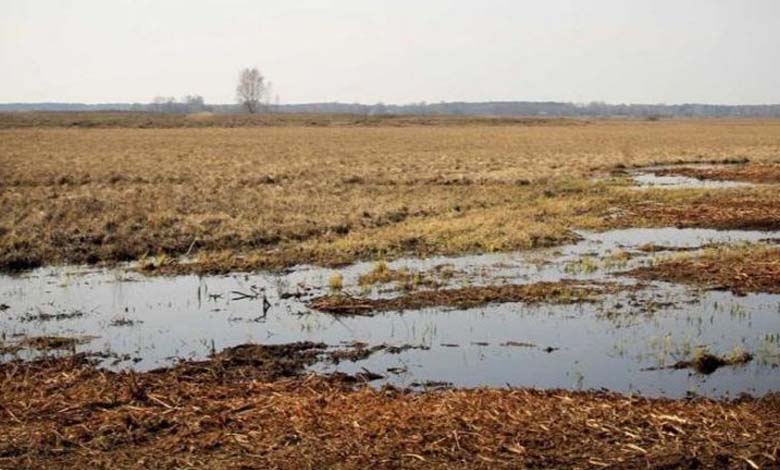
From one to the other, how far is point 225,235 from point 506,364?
1086 centimetres

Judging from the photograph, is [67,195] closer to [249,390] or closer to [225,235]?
[225,235]

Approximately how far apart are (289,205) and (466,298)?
39.1ft

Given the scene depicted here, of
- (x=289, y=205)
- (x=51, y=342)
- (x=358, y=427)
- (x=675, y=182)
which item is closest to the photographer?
(x=358, y=427)

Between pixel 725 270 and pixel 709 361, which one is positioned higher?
pixel 725 270

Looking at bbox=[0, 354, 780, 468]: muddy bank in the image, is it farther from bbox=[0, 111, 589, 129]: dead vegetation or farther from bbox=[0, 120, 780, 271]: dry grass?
bbox=[0, 111, 589, 129]: dead vegetation

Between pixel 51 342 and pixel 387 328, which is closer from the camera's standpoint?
pixel 51 342

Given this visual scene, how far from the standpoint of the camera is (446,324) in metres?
12.3

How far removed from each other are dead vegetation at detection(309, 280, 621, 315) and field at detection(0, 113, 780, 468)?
63 millimetres

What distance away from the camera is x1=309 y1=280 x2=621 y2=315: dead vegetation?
43.5 ft

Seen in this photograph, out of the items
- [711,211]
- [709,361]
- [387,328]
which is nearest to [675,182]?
[711,211]

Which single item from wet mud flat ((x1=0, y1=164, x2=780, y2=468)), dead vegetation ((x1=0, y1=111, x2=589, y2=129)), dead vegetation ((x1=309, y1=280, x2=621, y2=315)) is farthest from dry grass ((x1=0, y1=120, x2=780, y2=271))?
dead vegetation ((x1=0, y1=111, x2=589, y2=129))

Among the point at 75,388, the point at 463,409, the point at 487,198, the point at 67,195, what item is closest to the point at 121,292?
the point at 75,388

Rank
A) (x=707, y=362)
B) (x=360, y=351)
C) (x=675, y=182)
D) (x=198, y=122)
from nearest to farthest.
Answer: (x=707, y=362) < (x=360, y=351) < (x=675, y=182) < (x=198, y=122)

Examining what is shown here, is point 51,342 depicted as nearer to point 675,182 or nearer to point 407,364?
point 407,364
